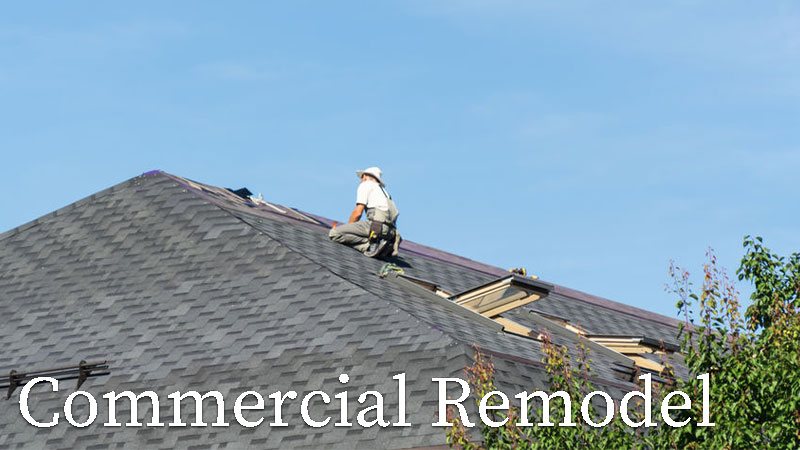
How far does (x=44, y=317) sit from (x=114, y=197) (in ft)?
13.0

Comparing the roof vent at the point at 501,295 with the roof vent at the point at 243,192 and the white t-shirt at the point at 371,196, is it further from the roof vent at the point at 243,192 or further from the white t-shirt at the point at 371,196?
the roof vent at the point at 243,192

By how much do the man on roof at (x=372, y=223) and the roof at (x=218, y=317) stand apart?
0.30 m

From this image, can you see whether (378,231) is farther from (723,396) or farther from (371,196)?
(723,396)

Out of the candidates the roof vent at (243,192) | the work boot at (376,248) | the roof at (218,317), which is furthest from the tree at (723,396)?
the roof vent at (243,192)

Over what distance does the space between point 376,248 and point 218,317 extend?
12.6 ft

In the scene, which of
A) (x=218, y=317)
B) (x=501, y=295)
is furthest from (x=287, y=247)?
(x=501, y=295)

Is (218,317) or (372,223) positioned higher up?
(372,223)

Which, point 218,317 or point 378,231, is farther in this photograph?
point 378,231

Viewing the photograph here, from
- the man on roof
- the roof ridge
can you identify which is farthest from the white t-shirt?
the roof ridge

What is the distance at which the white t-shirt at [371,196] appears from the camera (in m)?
23.1

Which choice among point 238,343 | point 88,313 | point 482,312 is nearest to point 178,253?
point 88,313

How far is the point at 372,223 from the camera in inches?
913

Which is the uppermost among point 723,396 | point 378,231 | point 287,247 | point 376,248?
point 378,231

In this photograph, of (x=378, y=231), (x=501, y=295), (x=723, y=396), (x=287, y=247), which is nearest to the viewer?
(x=723, y=396)
